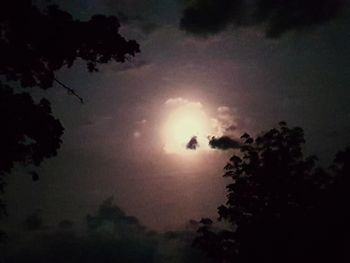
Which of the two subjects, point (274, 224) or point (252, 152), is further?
point (252, 152)

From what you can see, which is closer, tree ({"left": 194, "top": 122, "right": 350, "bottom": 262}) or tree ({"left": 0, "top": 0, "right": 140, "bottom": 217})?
tree ({"left": 0, "top": 0, "right": 140, "bottom": 217})

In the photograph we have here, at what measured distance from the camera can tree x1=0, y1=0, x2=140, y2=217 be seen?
15039 mm

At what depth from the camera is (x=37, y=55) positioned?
1559 cm

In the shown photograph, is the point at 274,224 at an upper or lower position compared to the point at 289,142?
lower

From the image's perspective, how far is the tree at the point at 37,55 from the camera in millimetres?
15039

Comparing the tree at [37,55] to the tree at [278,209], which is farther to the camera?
the tree at [278,209]

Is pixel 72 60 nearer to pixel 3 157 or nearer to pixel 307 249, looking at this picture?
pixel 3 157

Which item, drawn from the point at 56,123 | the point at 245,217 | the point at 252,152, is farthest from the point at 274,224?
the point at 56,123

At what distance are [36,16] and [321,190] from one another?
25.4 m

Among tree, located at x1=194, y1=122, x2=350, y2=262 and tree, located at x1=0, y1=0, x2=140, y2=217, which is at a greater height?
tree, located at x1=194, y1=122, x2=350, y2=262

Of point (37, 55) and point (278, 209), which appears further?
point (278, 209)

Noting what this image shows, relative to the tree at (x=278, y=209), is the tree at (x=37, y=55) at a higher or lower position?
lower

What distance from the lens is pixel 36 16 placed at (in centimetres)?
1520

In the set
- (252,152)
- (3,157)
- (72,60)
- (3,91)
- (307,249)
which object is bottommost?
(3,157)
